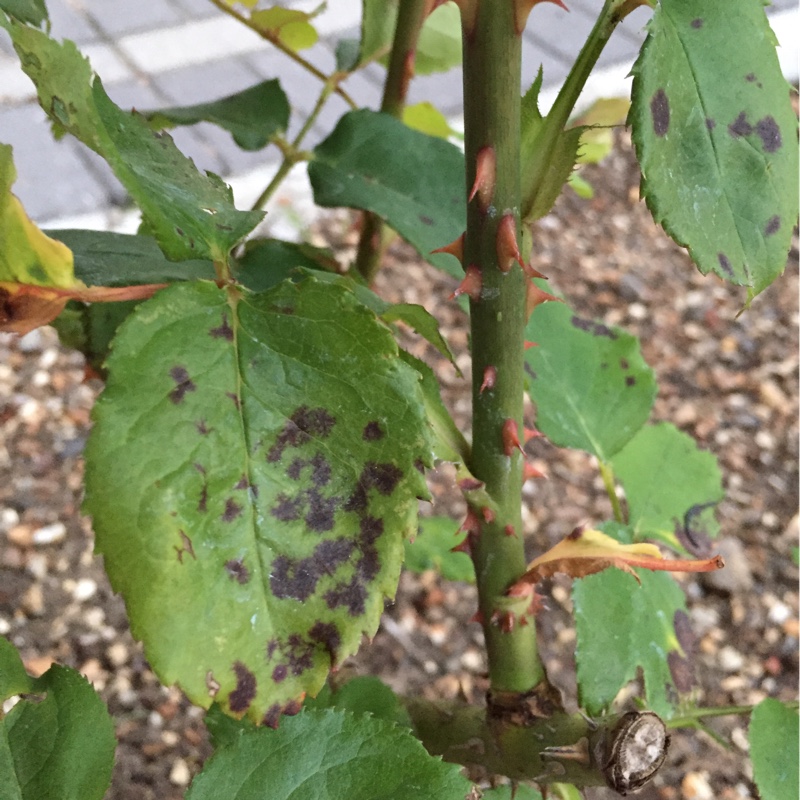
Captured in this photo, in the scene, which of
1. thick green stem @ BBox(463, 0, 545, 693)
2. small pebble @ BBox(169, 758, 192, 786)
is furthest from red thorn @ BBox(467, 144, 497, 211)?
small pebble @ BBox(169, 758, 192, 786)

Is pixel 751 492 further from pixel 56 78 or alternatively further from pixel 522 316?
pixel 56 78

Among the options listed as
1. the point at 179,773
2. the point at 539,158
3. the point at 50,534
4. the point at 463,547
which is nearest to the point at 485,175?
the point at 539,158

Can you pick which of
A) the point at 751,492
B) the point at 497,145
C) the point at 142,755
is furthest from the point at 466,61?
the point at 751,492

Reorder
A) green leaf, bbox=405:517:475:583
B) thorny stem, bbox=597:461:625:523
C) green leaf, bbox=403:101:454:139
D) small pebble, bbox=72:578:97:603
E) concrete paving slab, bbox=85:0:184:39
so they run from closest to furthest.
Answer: thorny stem, bbox=597:461:625:523, green leaf, bbox=403:101:454:139, green leaf, bbox=405:517:475:583, small pebble, bbox=72:578:97:603, concrete paving slab, bbox=85:0:184:39

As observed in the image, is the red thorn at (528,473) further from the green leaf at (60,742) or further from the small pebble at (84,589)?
the small pebble at (84,589)

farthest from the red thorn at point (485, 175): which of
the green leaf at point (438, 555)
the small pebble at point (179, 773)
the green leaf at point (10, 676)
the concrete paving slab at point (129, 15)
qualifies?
the concrete paving slab at point (129, 15)

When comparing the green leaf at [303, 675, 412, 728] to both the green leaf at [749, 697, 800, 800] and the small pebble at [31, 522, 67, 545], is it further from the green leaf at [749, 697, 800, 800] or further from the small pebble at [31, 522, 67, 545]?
the small pebble at [31, 522, 67, 545]
